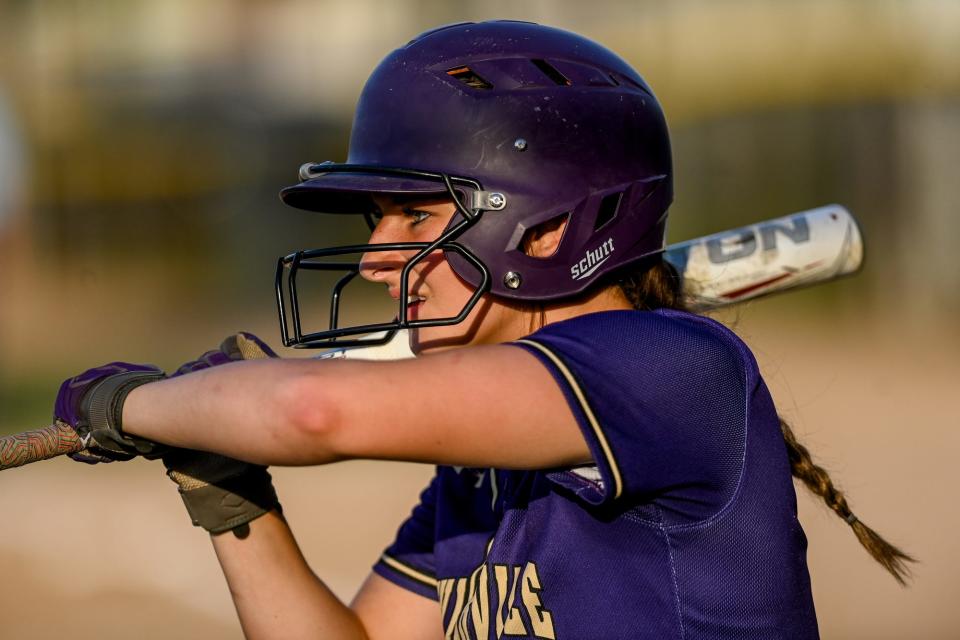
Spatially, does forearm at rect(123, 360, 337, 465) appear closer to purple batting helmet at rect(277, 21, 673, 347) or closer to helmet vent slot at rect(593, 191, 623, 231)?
purple batting helmet at rect(277, 21, 673, 347)

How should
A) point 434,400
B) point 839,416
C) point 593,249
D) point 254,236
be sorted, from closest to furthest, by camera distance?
point 434,400
point 593,249
point 839,416
point 254,236

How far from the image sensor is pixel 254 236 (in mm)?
10422

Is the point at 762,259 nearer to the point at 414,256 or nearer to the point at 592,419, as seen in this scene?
the point at 414,256

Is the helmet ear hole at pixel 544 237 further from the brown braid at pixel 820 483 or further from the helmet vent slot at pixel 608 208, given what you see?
the brown braid at pixel 820 483

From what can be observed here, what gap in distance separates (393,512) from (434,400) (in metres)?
4.39

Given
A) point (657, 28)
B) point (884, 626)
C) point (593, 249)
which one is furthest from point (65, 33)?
point (593, 249)

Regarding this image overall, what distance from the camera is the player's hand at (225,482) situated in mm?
2047

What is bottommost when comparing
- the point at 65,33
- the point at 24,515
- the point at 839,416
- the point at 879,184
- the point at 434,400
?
the point at 24,515

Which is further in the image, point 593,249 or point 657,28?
point 657,28

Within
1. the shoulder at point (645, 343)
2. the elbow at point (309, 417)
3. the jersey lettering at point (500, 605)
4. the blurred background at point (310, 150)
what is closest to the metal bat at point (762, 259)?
the jersey lettering at point (500, 605)

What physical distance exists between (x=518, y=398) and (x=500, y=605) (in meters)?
0.52

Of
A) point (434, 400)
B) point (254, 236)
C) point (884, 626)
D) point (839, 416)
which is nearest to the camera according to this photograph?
point (434, 400)

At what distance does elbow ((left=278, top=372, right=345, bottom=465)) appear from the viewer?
1.45m

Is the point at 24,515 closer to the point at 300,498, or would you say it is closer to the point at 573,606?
the point at 300,498
